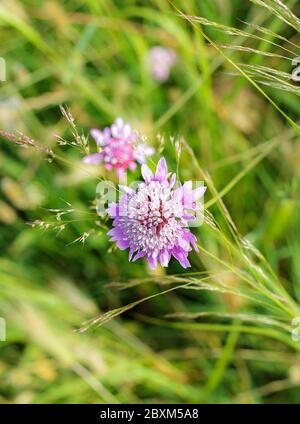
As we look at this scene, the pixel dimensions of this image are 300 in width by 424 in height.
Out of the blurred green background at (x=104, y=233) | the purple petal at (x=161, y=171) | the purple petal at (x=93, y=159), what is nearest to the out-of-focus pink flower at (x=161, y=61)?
the blurred green background at (x=104, y=233)

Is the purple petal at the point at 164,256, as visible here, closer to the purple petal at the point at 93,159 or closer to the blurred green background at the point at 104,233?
the purple petal at the point at 93,159

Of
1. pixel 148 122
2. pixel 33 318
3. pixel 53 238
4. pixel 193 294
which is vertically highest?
pixel 148 122

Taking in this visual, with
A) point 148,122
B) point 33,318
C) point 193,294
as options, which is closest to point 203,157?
point 148,122

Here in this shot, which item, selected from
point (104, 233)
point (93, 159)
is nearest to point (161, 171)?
point (93, 159)

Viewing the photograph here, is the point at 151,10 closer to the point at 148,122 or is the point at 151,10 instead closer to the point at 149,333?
the point at 148,122

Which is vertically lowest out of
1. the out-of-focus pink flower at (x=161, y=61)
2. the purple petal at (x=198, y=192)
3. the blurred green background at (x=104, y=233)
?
the purple petal at (x=198, y=192)

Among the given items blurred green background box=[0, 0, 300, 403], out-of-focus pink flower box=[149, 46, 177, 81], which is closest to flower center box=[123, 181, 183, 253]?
blurred green background box=[0, 0, 300, 403]

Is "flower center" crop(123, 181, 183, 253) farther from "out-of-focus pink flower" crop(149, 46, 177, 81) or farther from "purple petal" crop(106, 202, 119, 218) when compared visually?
"out-of-focus pink flower" crop(149, 46, 177, 81)

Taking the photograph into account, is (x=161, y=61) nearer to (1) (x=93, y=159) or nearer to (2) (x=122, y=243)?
(1) (x=93, y=159)
